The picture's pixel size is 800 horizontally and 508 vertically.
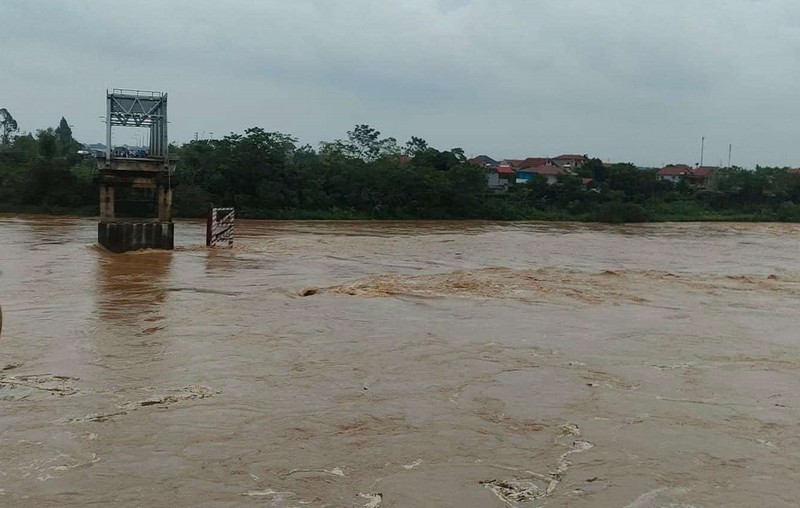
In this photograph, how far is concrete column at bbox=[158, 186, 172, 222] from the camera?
28.0 meters

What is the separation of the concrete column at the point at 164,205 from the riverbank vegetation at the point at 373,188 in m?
14.7

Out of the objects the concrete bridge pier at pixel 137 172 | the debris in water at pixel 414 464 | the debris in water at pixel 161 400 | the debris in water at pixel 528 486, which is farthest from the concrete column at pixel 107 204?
the debris in water at pixel 528 486

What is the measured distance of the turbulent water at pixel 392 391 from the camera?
20.5 ft

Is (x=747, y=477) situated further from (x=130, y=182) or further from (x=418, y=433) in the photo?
(x=130, y=182)

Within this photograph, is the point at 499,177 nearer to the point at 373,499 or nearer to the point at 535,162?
the point at 535,162

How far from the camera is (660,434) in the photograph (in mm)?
7602

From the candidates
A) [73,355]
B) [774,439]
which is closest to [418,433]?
[774,439]

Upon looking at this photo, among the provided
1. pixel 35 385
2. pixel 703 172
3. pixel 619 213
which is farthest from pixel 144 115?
pixel 703 172

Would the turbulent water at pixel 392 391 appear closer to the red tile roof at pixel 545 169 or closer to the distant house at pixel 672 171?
the red tile roof at pixel 545 169

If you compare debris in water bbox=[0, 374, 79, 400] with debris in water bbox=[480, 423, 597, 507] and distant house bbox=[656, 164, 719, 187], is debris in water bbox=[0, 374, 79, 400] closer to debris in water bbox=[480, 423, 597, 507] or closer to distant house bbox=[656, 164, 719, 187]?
debris in water bbox=[480, 423, 597, 507]

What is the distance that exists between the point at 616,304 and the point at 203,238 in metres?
20.9

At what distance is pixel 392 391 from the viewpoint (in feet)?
29.4

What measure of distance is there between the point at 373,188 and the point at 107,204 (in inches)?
1116

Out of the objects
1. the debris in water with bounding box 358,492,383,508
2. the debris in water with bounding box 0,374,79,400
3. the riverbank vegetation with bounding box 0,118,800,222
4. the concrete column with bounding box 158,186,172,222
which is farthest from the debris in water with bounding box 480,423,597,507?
the riverbank vegetation with bounding box 0,118,800,222
